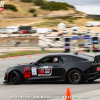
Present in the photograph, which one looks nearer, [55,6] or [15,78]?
[15,78]

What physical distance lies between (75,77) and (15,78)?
2.57 metres

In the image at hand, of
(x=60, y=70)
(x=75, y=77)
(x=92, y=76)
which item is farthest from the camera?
(x=60, y=70)

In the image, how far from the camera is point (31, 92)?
33.9 feet

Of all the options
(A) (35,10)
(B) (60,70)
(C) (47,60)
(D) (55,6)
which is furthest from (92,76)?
(D) (55,6)

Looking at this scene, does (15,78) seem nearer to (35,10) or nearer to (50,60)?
(50,60)

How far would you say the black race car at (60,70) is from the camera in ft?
38.6

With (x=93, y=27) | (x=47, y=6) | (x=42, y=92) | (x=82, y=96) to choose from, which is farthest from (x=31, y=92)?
(x=47, y=6)

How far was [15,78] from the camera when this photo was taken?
12.9 metres

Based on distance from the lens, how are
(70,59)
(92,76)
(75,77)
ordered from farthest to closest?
(70,59) < (75,77) < (92,76)

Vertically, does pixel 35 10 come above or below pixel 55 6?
below

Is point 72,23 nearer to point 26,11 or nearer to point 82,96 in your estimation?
point 26,11

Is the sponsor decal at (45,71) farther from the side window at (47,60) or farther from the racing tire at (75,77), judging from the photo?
the racing tire at (75,77)

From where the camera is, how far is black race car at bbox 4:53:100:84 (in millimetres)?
11766

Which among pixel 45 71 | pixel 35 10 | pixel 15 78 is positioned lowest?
pixel 15 78
